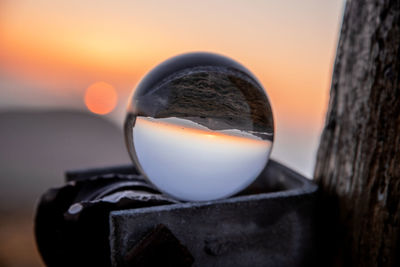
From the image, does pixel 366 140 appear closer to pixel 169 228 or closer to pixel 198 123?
pixel 198 123

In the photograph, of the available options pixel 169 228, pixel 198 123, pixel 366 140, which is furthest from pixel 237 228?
pixel 366 140

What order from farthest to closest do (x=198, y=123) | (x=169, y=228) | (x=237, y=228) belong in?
1. (x=237, y=228)
2. (x=169, y=228)
3. (x=198, y=123)

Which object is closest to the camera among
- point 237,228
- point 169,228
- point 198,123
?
point 198,123

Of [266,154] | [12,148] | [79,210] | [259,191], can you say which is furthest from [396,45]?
[12,148]

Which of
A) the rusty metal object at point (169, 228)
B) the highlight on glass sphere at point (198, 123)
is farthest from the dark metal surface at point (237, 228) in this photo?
the highlight on glass sphere at point (198, 123)

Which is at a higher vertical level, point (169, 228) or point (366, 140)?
point (366, 140)

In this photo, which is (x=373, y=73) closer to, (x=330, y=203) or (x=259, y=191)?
(x=330, y=203)

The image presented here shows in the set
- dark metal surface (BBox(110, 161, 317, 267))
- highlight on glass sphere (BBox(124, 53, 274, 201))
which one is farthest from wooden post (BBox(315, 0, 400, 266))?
highlight on glass sphere (BBox(124, 53, 274, 201))
